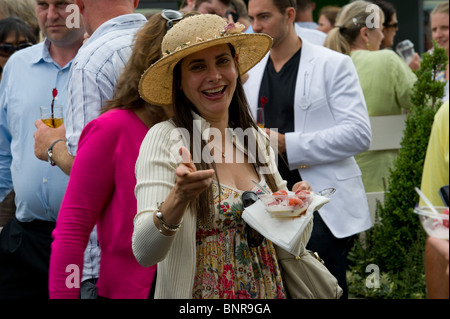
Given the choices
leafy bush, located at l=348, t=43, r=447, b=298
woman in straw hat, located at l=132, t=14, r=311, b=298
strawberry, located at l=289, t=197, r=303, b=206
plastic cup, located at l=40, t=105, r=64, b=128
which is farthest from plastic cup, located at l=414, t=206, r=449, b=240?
leafy bush, located at l=348, t=43, r=447, b=298

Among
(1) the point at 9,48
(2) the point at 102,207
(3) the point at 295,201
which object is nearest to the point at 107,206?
(2) the point at 102,207

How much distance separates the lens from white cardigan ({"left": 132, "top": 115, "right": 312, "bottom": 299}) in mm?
2430

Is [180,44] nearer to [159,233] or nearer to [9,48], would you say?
[159,233]

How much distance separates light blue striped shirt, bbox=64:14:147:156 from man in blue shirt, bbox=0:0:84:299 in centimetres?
66

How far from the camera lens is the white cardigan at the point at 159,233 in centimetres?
243

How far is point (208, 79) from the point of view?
2707mm

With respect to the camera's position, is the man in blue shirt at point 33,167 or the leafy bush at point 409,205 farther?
the leafy bush at point 409,205

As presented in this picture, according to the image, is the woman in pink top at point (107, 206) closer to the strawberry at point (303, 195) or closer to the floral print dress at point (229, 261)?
the floral print dress at point (229, 261)

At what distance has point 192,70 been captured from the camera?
108 inches

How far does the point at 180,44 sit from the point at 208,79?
165 mm

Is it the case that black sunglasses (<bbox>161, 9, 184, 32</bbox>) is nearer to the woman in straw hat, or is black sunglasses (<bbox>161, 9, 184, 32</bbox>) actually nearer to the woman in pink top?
the woman in pink top

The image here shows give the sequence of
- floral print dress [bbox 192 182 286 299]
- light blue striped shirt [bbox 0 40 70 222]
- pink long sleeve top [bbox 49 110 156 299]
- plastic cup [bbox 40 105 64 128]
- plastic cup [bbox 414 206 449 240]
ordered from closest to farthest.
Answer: plastic cup [bbox 414 206 449 240], floral print dress [bbox 192 182 286 299], pink long sleeve top [bbox 49 110 156 299], plastic cup [bbox 40 105 64 128], light blue striped shirt [bbox 0 40 70 222]

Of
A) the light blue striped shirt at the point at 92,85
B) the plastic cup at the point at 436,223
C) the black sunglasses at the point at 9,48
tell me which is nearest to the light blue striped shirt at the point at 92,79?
the light blue striped shirt at the point at 92,85

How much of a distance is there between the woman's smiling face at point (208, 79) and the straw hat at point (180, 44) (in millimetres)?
45
